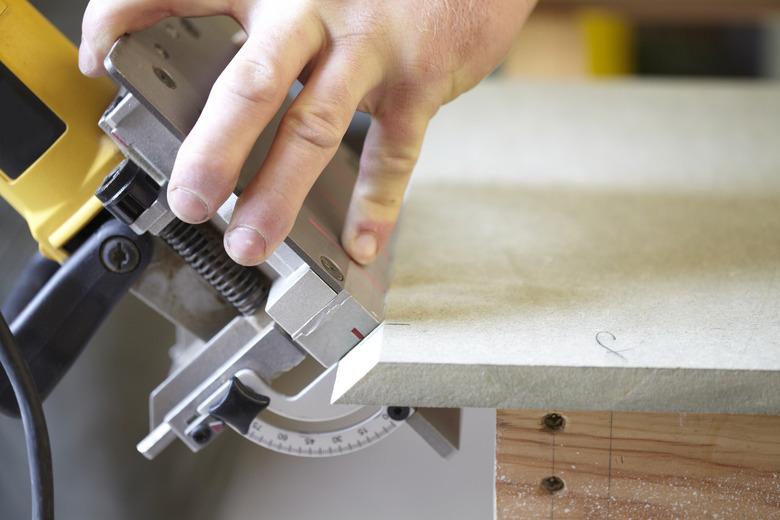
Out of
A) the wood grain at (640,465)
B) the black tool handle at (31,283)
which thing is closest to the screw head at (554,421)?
the wood grain at (640,465)

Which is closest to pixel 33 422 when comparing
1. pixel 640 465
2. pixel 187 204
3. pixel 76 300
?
pixel 76 300

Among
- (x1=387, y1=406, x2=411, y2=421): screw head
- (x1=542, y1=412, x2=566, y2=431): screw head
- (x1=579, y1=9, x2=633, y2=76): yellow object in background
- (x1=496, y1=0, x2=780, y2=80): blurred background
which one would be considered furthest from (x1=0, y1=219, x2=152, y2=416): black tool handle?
(x1=579, y1=9, x2=633, y2=76): yellow object in background

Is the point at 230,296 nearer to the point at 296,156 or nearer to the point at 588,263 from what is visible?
the point at 296,156

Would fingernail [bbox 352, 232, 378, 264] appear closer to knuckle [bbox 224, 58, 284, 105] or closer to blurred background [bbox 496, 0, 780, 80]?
knuckle [bbox 224, 58, 284, 105]

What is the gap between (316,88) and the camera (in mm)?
611

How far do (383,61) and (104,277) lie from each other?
0.90 ft

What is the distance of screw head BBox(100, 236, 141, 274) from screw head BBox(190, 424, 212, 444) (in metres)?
0.14

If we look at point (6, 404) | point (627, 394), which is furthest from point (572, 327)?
point (6, 404)

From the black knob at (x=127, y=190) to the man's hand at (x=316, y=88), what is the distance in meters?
0.06

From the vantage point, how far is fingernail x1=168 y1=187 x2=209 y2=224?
21.4 inches

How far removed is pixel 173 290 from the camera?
724 millimetres

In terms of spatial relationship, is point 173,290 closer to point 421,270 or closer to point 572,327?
point 421,270

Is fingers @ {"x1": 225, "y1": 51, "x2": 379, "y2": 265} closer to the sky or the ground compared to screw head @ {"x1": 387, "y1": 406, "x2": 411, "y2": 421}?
closer to the sky

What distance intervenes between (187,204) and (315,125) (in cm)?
11
